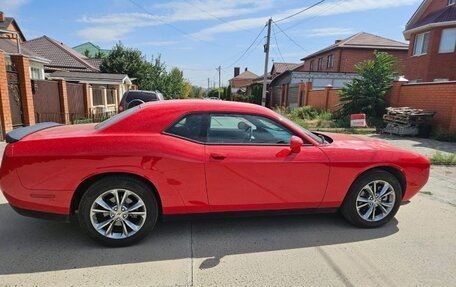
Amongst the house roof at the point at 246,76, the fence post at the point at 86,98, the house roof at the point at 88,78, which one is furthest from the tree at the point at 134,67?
the house roof at the point at 246,76

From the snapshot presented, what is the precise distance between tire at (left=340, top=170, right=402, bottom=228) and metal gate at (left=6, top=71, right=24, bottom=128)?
33.0 ft

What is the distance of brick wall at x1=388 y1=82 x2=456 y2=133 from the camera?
11.3 metres

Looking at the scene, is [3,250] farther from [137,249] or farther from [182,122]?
[182,122]

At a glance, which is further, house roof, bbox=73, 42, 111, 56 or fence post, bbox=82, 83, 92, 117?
house roof, bbox=73, 42, 111, 56

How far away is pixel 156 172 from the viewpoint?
3213 millimetres

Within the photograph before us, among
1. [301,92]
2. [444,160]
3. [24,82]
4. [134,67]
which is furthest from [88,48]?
[444,160]

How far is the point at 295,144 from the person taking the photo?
3.44m

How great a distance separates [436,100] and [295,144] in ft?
37.5

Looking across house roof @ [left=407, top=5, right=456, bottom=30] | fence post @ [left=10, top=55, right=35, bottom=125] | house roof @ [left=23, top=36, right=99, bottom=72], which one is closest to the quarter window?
house roof @ [left=407, top=5, right=456, bottom=30]

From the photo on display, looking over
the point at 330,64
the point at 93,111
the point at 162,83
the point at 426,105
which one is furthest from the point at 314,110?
the point at 162,83

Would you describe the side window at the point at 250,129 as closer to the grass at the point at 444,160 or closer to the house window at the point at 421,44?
the grass at the point at 444,160

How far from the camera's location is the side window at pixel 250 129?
11.8 ft

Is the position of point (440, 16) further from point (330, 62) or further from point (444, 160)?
point (444, 160)

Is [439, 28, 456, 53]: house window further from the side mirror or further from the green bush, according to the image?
the side mirror
